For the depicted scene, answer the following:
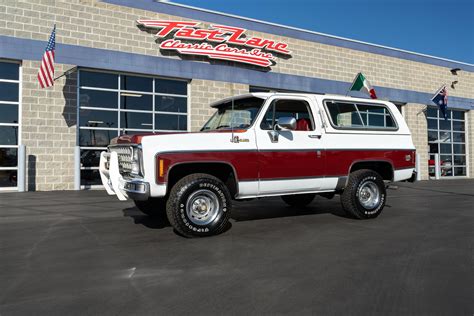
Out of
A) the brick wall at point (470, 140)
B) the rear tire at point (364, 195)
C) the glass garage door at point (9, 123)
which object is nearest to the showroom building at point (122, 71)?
the glass garage door at point (9, 123)

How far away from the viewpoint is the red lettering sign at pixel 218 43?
584 inches

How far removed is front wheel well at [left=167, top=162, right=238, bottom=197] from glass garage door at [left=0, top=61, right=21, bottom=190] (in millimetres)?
9250

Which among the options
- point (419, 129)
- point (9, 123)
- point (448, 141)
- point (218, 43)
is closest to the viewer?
point (9, 123)

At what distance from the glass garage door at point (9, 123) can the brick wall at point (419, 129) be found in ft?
61.3

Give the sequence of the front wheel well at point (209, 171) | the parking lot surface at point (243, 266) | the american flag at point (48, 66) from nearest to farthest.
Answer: the parking lot surface at point (243, 266), the front wheel well at point (209, 171), the american flag at point (48, 66)

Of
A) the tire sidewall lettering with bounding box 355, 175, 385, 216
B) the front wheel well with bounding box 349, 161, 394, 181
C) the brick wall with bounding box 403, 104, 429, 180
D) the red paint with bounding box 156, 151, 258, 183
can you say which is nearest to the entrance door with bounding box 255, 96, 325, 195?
the red paint with bounding box 156, 151, 258, 183

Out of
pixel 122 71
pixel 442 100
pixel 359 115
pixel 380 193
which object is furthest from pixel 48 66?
pixel 442 100

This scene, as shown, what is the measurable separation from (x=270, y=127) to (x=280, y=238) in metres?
1.73

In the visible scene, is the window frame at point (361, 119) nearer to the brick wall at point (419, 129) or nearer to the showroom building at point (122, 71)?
the showroom building at point (122, 71)

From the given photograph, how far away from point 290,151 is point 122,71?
9870mm

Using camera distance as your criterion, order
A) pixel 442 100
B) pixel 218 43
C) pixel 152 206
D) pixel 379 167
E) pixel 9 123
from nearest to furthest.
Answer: pixel 152 206 → pixel 379 167 → pixel 9 123 → pixel 218 43 → pixel 442 100

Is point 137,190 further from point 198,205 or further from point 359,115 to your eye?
point 359,115

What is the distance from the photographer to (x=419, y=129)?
22078 mm

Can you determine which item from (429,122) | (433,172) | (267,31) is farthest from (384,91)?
(267,31)
